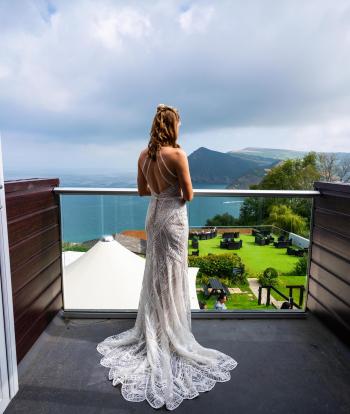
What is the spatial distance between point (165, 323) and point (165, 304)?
0.45 feet

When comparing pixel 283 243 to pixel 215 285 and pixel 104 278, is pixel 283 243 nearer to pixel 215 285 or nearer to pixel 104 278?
pixel 215 285

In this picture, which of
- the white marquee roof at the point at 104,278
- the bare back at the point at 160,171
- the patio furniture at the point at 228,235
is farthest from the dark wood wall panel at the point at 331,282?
the bare back at the point at 160,171

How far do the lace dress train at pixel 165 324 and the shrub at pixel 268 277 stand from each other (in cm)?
208

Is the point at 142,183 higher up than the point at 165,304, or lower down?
higher up

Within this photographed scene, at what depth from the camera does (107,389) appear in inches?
68.7

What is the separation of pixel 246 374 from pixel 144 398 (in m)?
0.71

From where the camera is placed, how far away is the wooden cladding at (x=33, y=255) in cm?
189

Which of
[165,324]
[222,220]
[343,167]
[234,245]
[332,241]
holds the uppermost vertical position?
[343,167]

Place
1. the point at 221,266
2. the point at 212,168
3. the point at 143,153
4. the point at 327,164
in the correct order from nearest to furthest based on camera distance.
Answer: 1. the point at 143,153
2. the point at 221,266
3. the point at 212,168
4. the point at 327,164

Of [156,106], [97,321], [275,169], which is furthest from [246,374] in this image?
[275,169]

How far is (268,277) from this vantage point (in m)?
4.38

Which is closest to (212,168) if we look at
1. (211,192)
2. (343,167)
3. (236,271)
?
(236,271)

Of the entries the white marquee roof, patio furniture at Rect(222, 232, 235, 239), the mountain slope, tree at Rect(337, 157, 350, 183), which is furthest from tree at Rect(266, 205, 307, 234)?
tree at Rect(337, 157, 350, 183)

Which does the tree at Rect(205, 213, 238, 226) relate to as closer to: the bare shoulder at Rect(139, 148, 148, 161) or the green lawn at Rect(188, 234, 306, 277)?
the green lawn at Rect(188, 234, 306, 277)
